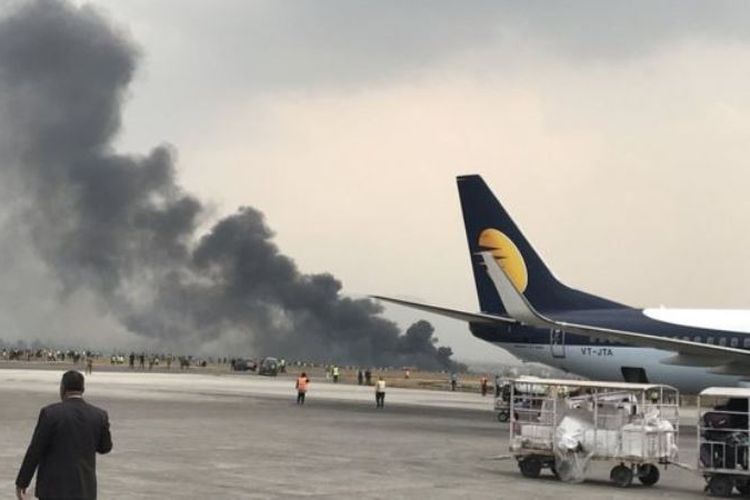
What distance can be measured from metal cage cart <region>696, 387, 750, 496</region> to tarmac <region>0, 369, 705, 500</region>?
52cm

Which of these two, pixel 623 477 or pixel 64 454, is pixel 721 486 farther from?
pixel 64 454

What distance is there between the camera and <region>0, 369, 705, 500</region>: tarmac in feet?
51.3

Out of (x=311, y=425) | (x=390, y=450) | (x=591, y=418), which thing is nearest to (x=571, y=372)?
(x=311, y=425)

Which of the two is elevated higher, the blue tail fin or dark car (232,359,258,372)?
the blue tail fin

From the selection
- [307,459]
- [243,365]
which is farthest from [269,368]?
[307,459]

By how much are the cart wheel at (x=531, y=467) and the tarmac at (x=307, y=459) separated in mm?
193

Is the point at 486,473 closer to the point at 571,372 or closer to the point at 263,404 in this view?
Answer: the point at 571,372

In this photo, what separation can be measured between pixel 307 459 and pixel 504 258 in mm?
22349

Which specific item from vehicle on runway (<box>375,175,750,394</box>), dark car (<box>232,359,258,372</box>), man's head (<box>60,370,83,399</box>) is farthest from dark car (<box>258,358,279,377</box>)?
man's head (<box>60,370,83,399</box>)

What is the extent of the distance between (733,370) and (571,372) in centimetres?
797

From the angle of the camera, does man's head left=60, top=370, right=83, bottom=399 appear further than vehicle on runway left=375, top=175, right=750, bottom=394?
No

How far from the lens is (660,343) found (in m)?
29.8

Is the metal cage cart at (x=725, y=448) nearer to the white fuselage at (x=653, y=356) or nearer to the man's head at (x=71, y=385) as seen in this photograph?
the man's head at (x=71, y=385)

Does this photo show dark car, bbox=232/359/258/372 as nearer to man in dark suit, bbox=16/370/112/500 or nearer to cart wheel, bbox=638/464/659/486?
cart wheel, bbox=638/464/659/486
